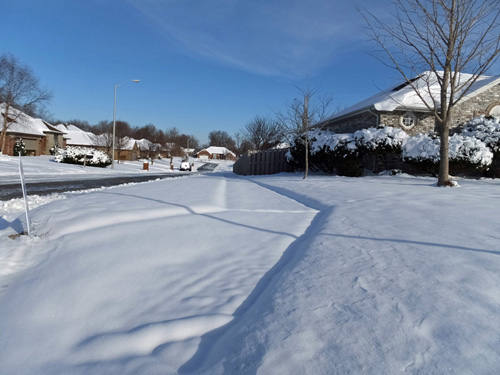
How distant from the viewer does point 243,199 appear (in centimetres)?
775

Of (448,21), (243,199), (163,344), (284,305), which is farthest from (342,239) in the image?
(448,21)

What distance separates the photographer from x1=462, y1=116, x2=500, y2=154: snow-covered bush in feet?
42.7

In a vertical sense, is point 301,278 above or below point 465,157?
below

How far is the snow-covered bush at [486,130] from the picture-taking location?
13.0 metres

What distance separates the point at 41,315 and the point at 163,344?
1.26m

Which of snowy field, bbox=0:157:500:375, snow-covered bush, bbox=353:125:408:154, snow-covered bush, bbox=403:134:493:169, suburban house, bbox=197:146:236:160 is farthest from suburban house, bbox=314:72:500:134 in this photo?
suburban house, bbox=197:146:236:160

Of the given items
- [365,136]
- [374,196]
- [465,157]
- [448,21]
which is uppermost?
[448,21]

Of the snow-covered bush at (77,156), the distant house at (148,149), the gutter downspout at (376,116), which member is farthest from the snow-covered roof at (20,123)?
the gutter downspout at (376,116)

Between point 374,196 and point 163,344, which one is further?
point 374,196

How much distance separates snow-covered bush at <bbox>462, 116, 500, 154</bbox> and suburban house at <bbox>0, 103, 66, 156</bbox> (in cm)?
3884

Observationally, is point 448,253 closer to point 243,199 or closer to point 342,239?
point 342,239

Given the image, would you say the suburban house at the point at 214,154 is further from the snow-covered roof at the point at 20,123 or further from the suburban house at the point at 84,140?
the snow-covered roof at the point at 20,123

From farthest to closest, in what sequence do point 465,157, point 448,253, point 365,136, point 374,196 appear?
point 365,136 < point 465,157 < point 374,196 < point 448,253

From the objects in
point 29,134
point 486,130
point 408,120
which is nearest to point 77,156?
point 29,134
